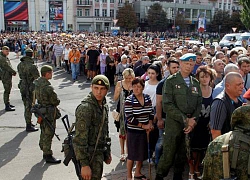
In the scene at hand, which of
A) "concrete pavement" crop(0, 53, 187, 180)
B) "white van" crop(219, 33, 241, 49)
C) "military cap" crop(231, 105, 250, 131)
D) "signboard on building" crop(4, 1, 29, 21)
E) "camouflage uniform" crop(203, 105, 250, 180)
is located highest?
"signboard on building" crop(4, 1, 29, 21)

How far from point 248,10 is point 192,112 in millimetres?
36287

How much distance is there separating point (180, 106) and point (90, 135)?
5.06ft

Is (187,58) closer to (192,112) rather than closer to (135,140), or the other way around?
(192,112)

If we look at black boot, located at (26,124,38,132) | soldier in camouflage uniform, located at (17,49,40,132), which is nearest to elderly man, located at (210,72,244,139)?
soldier in camouflage uniform, located at (17,49,40,132)

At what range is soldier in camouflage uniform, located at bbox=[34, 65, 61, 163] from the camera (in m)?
6.07

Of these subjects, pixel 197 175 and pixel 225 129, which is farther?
pixel 197 175

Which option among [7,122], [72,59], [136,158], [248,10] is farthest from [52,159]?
[248,10]

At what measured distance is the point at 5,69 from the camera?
31.9ft

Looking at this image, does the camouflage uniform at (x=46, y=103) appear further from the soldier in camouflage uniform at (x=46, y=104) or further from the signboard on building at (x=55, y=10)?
the signboard on building at (x=55, y=10)

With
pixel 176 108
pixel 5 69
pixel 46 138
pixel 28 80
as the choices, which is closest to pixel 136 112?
pixel 176 108

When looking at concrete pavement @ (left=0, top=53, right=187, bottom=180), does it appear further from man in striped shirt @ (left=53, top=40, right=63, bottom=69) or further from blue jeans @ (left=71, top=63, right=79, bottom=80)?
man in striped shirt @ (left=53, top=40, right=63, bottom=69)

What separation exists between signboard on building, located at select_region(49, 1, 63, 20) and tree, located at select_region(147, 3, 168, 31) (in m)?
20.1

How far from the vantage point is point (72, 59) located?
15.7m

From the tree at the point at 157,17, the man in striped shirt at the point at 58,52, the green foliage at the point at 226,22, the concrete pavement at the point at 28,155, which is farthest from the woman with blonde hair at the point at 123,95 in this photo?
the green foliage at the point at 226,22
